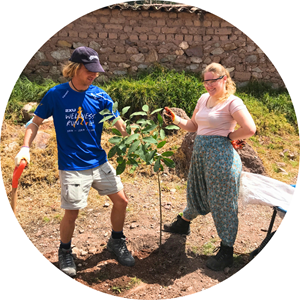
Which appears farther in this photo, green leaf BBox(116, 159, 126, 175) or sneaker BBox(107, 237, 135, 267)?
sneaker BBox(107, 237, 135, 267)

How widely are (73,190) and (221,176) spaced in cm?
124

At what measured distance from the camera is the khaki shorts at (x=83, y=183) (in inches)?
99.7

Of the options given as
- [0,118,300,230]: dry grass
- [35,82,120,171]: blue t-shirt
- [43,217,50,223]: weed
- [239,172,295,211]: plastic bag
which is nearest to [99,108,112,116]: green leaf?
[35,82,120,171]: blue t-shirt

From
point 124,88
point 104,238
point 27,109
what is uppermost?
point 124,88

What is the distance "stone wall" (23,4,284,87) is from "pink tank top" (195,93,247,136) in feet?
17.8

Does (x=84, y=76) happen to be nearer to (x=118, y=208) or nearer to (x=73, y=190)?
(x=73, y=190)

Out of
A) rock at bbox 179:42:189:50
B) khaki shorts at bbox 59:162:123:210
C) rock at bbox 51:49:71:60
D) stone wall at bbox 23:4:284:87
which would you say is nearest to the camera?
khaki shorts at bbox 59:162:123:210

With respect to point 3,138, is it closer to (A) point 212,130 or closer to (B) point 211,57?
(A) point 212,130

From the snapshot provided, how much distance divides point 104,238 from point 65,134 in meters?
1.38

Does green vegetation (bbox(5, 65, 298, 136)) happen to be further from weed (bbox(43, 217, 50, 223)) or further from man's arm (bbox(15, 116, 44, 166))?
man's arm (bbox(15, 116, 44, 166))

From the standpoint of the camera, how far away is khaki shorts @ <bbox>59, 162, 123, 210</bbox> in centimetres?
253

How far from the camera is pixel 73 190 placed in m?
2.53

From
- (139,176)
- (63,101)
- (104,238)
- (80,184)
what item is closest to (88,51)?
(63,101)

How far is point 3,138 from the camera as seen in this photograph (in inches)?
222
